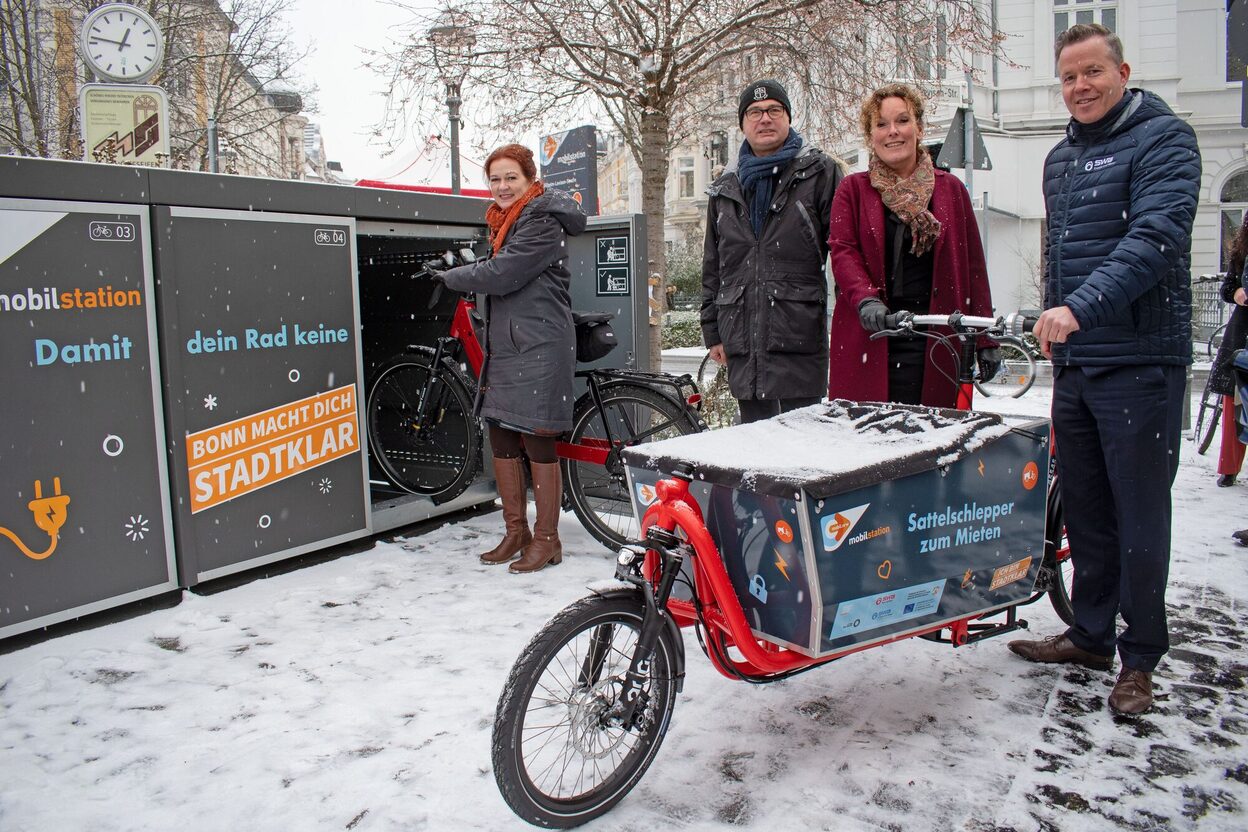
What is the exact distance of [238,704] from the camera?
11.1 ft

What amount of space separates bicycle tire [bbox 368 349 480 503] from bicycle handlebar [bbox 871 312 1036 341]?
2.84 m

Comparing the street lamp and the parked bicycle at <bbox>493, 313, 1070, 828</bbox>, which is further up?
the street lamp

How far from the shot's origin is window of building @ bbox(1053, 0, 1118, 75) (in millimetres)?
22344

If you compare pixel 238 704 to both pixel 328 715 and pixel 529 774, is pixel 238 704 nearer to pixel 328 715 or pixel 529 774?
pixel 328 715

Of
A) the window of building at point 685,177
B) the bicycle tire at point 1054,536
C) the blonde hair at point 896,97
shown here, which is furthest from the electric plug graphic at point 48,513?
the window of building at point 685,177

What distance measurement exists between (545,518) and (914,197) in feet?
7.79

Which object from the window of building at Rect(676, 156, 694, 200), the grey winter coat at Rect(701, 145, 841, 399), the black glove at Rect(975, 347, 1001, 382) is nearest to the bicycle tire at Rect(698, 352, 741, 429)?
the grey winter coat at Rect(701, 145, 841, 399)

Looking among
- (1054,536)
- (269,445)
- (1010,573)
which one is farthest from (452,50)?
(1010,573)

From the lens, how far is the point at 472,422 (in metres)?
5.52

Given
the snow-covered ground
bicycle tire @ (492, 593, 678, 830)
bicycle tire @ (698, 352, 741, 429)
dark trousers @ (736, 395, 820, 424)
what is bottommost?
the snow-covered ground

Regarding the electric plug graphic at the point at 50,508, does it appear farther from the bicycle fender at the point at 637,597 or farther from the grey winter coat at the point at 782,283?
the grey winter coat at the point at 782,283

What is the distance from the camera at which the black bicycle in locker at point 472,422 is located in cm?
509

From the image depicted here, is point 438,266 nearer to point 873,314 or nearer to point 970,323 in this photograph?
point 873,314

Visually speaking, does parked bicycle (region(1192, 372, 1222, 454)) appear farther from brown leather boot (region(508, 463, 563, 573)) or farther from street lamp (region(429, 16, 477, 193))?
street lamp (region(429, 16, 477, 193))
